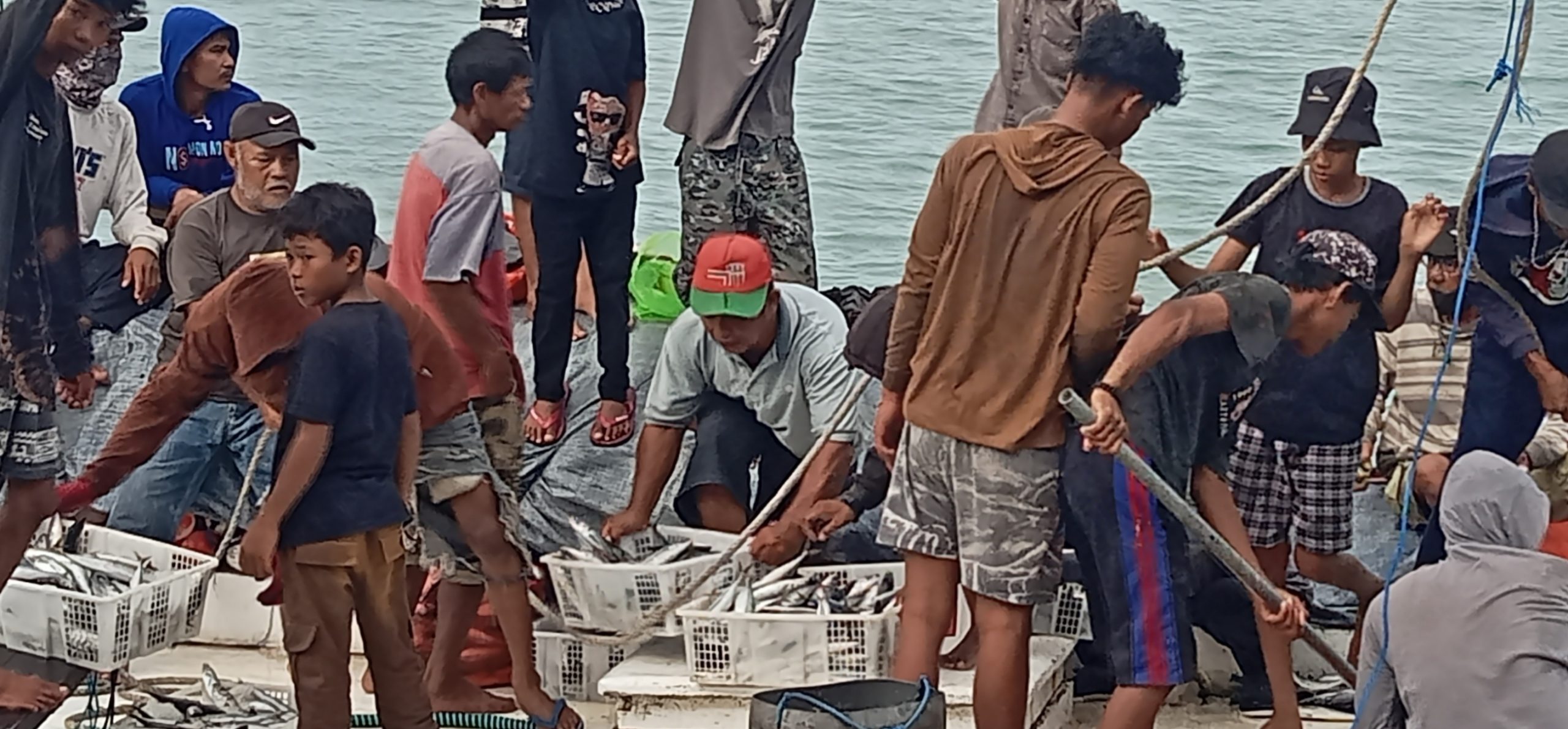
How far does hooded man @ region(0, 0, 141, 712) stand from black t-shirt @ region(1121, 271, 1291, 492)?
2.98 m

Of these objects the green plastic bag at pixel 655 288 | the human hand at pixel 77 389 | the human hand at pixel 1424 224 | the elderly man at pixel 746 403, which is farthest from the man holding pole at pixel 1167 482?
the green plastic bag at pixel 655 288

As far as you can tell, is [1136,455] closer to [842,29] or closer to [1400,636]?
[1400,636]

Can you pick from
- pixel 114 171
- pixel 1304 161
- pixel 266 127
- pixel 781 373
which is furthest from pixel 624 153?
pixel 1304 161

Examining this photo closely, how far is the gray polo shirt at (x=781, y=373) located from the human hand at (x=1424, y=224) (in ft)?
5.49

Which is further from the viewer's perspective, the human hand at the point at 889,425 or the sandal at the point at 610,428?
the sandal at the point at 610,428

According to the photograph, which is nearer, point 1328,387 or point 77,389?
point 1328,387

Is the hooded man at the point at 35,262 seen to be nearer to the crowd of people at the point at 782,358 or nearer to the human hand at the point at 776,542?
the crowd of people at the point at 782,358

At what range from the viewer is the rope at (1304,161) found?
5.57m

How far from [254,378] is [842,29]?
19.8 metres

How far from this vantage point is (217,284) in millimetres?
6559

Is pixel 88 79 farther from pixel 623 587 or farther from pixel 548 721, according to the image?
pixel 548 721

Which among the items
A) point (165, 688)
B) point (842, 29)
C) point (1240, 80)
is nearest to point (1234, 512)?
point (165, 688)

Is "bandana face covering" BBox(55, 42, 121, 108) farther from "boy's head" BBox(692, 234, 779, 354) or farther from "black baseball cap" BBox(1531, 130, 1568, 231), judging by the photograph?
"black baseball cap" BBox(1531, 130, 1568, 231)

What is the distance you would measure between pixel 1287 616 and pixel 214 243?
350cm
